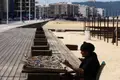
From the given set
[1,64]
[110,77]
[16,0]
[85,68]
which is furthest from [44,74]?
[16,0]

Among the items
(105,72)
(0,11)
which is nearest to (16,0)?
(0,11)

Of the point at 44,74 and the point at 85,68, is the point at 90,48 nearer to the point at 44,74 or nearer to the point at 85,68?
the point at 85,68

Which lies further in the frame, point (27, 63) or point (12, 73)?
point (12, 73)

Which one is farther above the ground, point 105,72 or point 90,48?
point 90,48

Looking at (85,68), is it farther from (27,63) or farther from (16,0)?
(16,0)

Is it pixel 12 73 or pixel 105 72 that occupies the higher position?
pixel 12 73

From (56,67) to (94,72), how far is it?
818 mm

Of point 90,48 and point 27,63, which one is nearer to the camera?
point 90,48

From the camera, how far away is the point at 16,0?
176m

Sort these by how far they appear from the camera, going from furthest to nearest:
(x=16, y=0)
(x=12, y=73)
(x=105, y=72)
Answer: (x=16, y=0) → (x=105, y=72) → (x=12, y=73)

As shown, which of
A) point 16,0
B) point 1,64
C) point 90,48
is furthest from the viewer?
point 16,0

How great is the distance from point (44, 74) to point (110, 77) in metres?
7.58

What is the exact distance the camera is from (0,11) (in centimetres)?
14288

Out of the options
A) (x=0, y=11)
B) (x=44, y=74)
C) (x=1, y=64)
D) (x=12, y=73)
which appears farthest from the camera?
(x=0, y=11)
